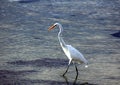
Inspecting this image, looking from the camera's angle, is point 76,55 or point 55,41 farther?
point 55,41

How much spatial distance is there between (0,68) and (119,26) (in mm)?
8451

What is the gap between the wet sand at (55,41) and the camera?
49.1 ft

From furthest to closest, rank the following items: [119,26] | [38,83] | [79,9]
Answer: [79,9], [119,26], [38,83]

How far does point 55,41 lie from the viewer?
64.3 feet

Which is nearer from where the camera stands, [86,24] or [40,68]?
[40,68]

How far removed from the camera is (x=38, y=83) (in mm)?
14195

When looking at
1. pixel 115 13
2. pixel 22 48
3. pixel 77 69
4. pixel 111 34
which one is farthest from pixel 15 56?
pixel 115 13

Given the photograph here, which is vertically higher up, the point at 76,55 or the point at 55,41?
the point at 76,55

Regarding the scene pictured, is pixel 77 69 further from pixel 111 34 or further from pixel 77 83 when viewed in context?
pixel 111 34

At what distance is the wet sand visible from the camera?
589 inches

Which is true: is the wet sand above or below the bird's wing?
below

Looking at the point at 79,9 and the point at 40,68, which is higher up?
the point at 40,68

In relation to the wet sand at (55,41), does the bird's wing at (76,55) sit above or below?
above

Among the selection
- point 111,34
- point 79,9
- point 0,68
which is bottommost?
point 79,9
